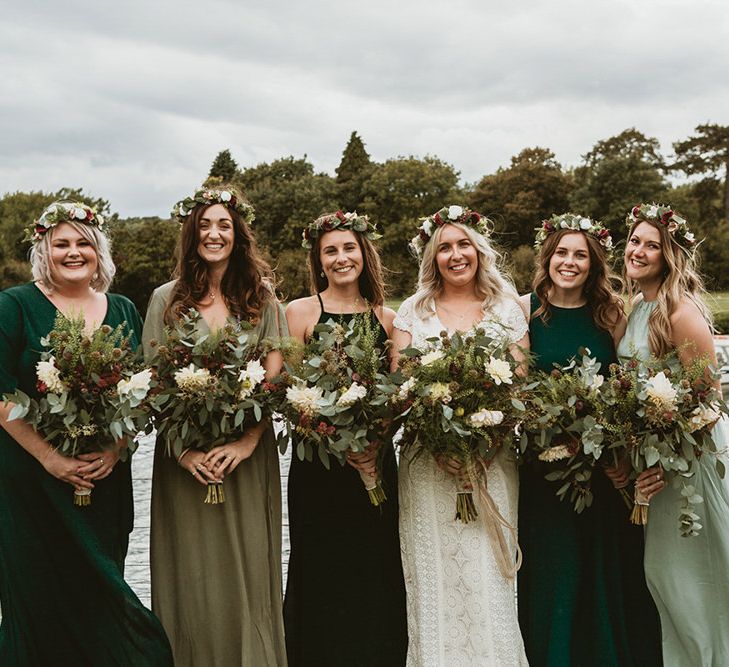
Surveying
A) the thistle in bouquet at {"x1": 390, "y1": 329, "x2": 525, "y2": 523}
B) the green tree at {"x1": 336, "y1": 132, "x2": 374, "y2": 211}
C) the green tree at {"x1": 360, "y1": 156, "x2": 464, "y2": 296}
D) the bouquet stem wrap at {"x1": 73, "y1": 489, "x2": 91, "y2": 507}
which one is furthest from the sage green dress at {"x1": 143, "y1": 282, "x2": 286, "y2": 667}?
the green tree at {"x1": 336, "y1": 132, "x2": 374, "y2": 211}

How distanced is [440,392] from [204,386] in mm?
1297

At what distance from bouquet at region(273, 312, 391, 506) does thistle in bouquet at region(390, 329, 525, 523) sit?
16 cm

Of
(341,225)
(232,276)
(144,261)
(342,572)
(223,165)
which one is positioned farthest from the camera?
(223,165)

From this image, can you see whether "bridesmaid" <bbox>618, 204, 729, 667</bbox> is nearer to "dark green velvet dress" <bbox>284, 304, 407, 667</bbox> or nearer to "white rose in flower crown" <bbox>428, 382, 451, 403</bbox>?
"white rose in flower crown" <bbox>428, 382, 451, 403</bbox>

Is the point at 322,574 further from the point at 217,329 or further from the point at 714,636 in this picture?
the point at 714,636

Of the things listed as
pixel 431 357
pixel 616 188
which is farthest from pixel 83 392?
pixel 616 188

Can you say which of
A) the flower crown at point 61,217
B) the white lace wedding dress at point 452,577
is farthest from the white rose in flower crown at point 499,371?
the flower crown at point 61,217

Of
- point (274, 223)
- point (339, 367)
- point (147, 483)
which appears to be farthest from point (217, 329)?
point (274, 223)

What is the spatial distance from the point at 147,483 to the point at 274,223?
37.5 meters

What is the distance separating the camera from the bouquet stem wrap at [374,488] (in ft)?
17.0

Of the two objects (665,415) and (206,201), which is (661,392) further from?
(206,201)

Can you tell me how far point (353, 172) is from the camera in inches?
2185

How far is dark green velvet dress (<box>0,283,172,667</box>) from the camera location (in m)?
4.89

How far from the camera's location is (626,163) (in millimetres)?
46781
